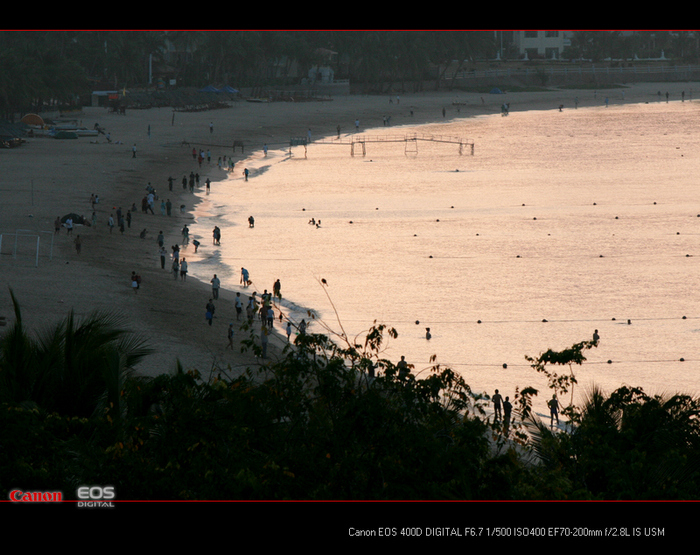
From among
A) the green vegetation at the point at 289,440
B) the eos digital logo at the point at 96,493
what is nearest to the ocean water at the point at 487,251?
the green vegetation at the point at 289,440

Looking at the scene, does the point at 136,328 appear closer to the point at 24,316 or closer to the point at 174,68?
the point at 24,316

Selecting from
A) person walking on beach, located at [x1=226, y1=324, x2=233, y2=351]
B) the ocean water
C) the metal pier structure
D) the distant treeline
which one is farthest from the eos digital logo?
the distant treeline

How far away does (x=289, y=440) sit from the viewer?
1045 centimetres

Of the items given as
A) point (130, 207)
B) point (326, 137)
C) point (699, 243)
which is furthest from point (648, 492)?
point (326, 137)

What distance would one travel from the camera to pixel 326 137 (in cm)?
10000

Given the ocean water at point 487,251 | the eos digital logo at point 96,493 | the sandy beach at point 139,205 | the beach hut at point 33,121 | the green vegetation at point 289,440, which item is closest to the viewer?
the eos digital logo at point 96,493

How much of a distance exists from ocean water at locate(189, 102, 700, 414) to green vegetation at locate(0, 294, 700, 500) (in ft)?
53.0

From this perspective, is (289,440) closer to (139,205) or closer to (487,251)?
(487,251)

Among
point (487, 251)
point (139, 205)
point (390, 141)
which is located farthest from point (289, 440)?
point (390, 141)

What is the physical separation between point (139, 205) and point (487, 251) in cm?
2079

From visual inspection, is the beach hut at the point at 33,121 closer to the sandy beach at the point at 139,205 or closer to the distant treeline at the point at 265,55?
the distant treeline at the point at 265,55

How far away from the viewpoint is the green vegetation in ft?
30.9

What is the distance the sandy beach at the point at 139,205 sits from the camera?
2861 centimetres

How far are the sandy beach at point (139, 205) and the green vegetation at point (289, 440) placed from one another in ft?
14.5
